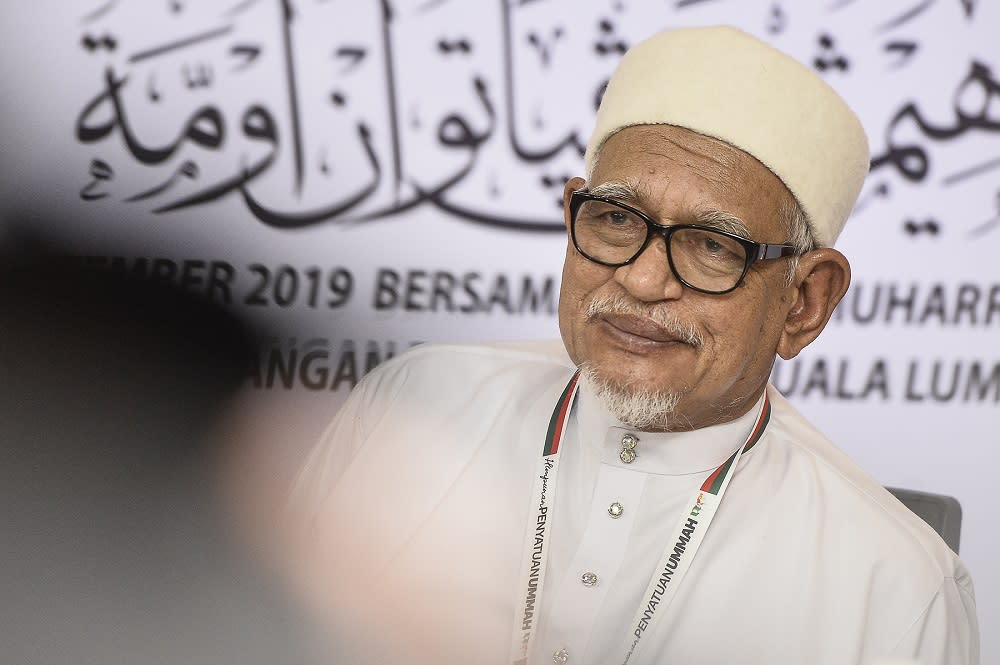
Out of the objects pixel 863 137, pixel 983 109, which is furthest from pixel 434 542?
pixel 983 109

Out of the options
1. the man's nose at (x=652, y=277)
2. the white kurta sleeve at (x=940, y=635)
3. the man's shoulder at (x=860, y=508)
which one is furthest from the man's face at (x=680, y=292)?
the white kurta sleeve at (x=940, y=635)

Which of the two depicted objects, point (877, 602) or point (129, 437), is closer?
point (129, 437)

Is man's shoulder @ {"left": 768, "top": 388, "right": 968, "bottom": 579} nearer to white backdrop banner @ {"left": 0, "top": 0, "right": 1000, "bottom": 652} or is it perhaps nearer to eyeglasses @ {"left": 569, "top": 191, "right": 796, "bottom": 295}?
eyeglasses @ {"left": 569, "top": 191, "right": 796, "bottom": 295}

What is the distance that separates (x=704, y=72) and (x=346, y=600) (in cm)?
101

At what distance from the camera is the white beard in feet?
4.59

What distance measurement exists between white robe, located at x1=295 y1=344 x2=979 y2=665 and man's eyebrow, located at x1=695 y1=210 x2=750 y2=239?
344mm

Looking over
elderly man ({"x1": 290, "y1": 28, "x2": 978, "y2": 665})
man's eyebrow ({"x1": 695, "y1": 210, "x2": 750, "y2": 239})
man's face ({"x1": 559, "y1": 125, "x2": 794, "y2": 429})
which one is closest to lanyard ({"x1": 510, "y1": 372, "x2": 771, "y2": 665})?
elderly man ({"x1": 290, "y1": 28, "x2": 978, "y2": 665})

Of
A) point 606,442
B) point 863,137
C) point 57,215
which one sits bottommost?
point 606,442

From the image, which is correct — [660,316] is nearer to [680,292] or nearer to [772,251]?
[680,292]

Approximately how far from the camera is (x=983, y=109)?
2.66 meters

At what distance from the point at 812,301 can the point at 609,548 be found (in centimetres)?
51

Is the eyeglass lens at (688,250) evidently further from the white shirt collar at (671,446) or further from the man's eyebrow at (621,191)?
the white shirt collar at (671,446)

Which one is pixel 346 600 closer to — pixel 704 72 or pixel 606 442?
pixel 606 442

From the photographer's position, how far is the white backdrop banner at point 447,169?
2.63 metres
